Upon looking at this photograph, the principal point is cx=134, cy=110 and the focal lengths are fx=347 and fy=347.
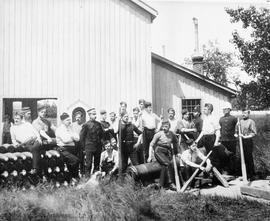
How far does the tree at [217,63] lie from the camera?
182 ft

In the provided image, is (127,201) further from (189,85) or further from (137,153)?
(189,85)

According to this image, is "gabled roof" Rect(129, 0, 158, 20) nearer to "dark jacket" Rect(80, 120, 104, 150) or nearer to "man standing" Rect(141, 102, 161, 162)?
"man standing" Rect(141, 102, 161, 162)

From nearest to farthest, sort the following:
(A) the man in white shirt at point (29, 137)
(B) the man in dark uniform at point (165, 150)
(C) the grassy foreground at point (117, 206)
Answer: (C) the grassy foreground at point (117, 206) < (A) the man in white shirt at point (29, 137) < (B) the man in dark uniform at point (165, 150)

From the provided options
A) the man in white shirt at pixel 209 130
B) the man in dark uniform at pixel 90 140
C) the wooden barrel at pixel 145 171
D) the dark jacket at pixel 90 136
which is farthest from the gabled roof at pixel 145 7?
the wooden barrel at pixel 145 171

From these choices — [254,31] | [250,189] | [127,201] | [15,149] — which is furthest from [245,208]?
[254,31]

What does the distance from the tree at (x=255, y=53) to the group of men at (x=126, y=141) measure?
4.63 m

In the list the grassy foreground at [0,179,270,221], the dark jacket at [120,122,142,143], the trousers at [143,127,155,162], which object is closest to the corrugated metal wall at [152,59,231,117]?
the trousers at [143,127,155,162]

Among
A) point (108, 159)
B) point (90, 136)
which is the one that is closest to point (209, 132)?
point (108, 159)

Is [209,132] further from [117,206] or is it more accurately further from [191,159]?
[117,206]

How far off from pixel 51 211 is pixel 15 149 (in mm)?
2710

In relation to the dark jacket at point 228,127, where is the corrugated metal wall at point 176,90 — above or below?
Answer: above

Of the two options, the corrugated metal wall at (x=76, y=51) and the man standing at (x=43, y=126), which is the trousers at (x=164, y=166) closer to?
the man standing at (x=43, y=126)

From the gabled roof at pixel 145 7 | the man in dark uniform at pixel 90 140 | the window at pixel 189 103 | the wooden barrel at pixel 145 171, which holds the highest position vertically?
the gabled roof at pixel 145 7

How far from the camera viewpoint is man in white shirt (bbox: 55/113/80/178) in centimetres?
780
